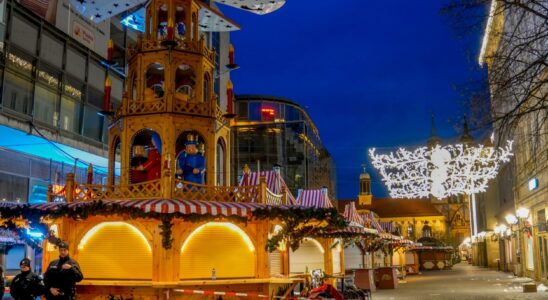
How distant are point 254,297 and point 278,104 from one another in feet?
214

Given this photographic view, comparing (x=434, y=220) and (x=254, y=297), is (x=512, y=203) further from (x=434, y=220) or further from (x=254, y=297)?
(x=434, y=220)

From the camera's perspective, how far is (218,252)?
1725 cm

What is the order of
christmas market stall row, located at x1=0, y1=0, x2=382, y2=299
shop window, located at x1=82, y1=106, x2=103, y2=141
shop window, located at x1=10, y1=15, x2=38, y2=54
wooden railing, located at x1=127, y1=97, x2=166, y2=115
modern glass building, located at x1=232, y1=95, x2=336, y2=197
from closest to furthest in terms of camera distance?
christmas market stall row, located at x1=0, y1=0, x2=382, y2=299, wooden railing, located at x1=127, y1=97, x2=166, y2=115, shop window, located at x1=10, y1=15, x2=38, y2=54, shop window, located at x1=82, y1=106, x2=103, y2=141, modern glass building, located at x1=232, y1=95, x2=336, y2=197

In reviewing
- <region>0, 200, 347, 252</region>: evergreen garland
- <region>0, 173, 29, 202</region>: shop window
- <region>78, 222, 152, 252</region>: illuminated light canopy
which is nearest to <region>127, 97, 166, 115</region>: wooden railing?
<region>78, 222, 152, 252</region>: illuminated light canopy

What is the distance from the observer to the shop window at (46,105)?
28.1 metres

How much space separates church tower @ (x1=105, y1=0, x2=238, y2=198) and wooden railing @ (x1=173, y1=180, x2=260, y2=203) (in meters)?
0.90

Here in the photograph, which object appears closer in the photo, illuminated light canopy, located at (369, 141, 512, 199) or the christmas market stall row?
the christmas market stall row

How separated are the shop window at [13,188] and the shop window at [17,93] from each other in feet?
11.8

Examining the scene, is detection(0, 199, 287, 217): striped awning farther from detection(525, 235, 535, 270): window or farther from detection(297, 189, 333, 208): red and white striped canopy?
detection(525, 235, 535, 270): window

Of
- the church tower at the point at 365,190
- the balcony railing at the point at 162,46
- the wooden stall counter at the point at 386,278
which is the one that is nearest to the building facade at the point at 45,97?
the balcony railing at the point at 162,46

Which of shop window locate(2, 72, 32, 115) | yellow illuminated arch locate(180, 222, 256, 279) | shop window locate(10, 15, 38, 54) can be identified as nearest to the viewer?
yellow illuminated arch locate(180, 222, 256, 279)

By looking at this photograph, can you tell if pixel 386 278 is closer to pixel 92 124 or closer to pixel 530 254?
pixel 530 254

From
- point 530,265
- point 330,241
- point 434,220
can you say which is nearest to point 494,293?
point 330,241

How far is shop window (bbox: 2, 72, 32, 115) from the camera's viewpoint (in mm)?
25875
